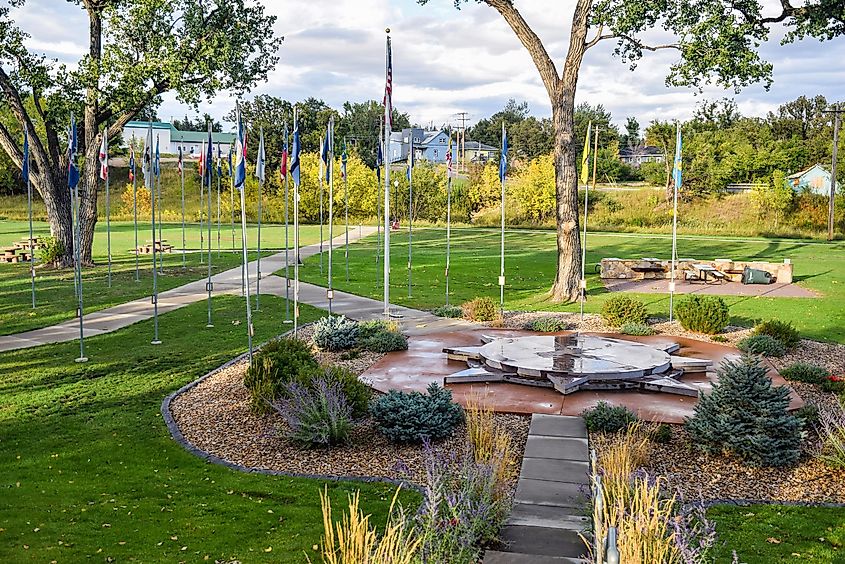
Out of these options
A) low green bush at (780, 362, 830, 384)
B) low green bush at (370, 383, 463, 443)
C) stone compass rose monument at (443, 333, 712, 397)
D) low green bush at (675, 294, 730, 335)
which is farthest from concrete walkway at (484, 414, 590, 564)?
low green bush at (675, 294, 730, 335)

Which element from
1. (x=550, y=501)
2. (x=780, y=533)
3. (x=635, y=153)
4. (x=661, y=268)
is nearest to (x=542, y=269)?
(x=661, y=268)

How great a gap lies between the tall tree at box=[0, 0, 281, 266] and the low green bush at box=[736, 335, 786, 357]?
2015 centimetres

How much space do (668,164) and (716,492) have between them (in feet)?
196

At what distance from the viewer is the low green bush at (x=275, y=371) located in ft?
35.5

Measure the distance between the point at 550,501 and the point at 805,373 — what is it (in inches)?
277

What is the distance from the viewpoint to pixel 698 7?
19953 mm

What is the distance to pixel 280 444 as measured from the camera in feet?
31.9

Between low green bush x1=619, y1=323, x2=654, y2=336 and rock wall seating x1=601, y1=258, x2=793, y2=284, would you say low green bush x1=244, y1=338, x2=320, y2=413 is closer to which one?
low green bush x1=619, y1=323, x2=654, y2=336

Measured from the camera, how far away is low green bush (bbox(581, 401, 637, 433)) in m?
9.82

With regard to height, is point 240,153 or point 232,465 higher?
point 240,153

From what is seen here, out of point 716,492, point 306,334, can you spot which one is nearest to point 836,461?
point 716,492

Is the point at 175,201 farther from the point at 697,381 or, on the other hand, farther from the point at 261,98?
the point at 697,381

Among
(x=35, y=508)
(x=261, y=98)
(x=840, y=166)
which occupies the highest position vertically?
(x=261, y=98)

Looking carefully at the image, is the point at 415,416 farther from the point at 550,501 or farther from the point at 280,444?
the point at 550,501
